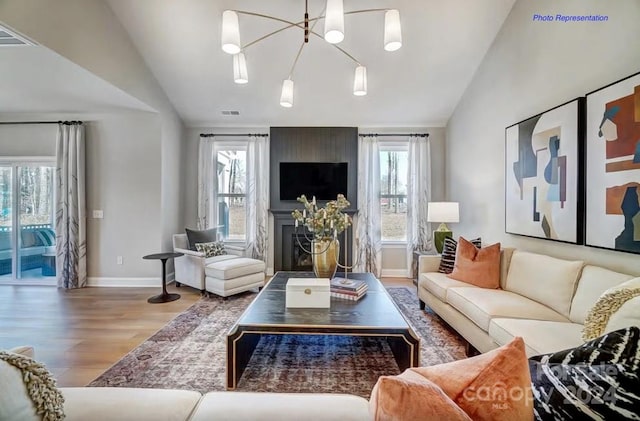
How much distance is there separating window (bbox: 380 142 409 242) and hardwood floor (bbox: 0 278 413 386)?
3.32 m

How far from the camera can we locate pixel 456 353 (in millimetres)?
2562

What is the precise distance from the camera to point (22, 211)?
15.2 ft

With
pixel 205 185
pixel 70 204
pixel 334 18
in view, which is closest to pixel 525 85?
pixel 334 18

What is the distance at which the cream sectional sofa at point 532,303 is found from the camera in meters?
1.80

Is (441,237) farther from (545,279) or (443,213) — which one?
(545,279)

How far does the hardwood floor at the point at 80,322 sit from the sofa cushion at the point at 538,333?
2.91m

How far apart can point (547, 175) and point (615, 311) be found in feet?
5.78

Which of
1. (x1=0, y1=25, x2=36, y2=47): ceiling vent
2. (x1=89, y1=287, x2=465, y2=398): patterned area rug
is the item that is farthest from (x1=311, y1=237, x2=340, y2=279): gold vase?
(x1=0, y1=25, x2=36, y2=47): ceiling vent

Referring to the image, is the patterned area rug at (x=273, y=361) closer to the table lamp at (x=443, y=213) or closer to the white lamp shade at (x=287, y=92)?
the table lamp at (x=443, y=213)

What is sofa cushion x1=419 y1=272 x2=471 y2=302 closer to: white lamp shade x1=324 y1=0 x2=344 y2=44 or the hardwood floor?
white lamp shade x1=324 y1=0 x2=344 y2=44

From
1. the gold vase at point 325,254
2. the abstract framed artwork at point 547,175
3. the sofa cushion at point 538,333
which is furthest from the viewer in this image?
the gold vase at point 325,254

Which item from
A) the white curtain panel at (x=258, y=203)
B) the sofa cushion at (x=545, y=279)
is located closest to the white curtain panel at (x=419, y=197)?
the sofa cushion at (x=545, y=279)

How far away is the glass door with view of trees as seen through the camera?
15.2 ft

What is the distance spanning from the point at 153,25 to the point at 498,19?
4.11 m
